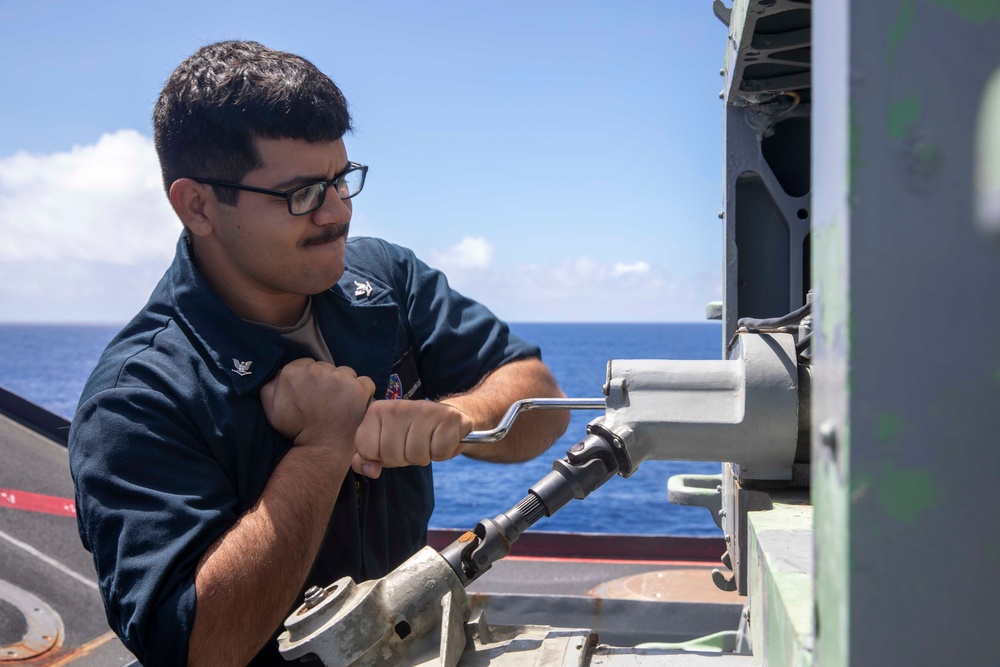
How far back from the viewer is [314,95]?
198 centimetres

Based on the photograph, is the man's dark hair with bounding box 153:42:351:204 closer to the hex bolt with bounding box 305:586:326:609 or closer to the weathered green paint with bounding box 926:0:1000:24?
the hex bolt with bounding box 305:586:326:609

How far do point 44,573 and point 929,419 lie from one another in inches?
135

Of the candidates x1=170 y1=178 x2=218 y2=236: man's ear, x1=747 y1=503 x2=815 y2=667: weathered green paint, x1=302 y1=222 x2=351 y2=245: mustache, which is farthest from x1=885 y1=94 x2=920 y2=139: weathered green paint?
x1=170 y1=178 x2=218 y2=236: man's ear

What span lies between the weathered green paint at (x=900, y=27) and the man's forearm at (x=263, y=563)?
131 centimetres

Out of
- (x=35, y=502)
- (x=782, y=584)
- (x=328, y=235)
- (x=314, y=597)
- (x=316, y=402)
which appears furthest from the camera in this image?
(x=35, y=502)

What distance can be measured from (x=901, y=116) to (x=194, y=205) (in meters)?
1.68

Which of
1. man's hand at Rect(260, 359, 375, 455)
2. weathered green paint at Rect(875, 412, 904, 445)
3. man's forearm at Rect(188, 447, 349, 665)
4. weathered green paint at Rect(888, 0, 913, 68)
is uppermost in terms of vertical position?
weathered green paint at Rect(888, 0, 913, 68)

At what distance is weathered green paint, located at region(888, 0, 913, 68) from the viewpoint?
668 millimetres

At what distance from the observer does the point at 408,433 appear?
1595 millimetres

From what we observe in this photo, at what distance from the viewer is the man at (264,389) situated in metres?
1.59

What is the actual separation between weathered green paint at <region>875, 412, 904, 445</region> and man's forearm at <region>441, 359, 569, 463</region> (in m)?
1.32

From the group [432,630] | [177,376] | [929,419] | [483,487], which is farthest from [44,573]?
[483,487]

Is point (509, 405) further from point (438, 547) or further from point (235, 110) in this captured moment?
point (438, 547)

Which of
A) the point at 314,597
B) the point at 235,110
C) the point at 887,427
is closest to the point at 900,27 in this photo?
the point at 887,427
